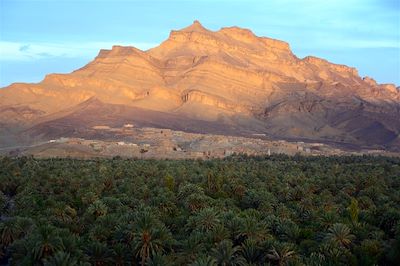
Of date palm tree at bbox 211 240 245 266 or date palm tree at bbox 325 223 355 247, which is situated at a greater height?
date palm tree at bbox 325 223 355 247

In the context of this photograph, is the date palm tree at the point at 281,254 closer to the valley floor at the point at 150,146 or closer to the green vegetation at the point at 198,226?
the green vegetation at the point at 198,226

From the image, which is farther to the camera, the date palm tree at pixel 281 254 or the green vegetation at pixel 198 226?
the green vegetation at pixel 198 226

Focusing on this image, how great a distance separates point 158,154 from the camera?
11900cm

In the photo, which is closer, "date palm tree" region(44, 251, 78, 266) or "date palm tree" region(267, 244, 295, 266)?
"date palm tree" region(44, 251, 78, 266)

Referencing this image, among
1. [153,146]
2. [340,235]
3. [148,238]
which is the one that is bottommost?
[148,238]

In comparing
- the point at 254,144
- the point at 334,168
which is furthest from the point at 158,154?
the point at 334,168

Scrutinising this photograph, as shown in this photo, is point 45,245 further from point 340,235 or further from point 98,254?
point 340,235

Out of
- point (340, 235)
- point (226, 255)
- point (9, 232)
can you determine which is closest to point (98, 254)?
point (226, 255)

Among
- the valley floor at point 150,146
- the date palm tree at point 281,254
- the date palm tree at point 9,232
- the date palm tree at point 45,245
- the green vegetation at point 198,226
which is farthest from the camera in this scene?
the valley floor at point 150,146

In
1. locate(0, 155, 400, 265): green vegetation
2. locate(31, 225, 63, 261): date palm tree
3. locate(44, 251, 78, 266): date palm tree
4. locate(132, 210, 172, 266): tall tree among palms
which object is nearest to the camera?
locate(44, 251, 78, 266): date palm tree

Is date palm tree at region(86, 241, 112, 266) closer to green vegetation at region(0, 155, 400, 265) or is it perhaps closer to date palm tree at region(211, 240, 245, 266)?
green vegetation at region(0, 155, 400, 265)

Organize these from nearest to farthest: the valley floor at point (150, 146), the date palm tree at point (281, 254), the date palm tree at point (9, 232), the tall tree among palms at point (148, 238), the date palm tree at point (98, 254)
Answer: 1. the date palm tree at point (281, 254)
2. the date palm tree at point (98, 254)
3. the tall tree among palms at point (148, 238)
4. the date palm tree at point (9, 232)
5. the valley floor at point (150, 146)

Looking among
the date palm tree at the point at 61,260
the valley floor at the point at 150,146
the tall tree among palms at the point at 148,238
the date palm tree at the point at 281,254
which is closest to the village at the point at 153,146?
the valley floor at the point at 150,146

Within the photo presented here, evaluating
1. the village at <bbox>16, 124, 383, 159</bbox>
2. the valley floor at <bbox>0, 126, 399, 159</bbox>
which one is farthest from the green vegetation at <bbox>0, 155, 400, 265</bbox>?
the valley floor at <bbox>0, 126, 399, 159</bbox>
